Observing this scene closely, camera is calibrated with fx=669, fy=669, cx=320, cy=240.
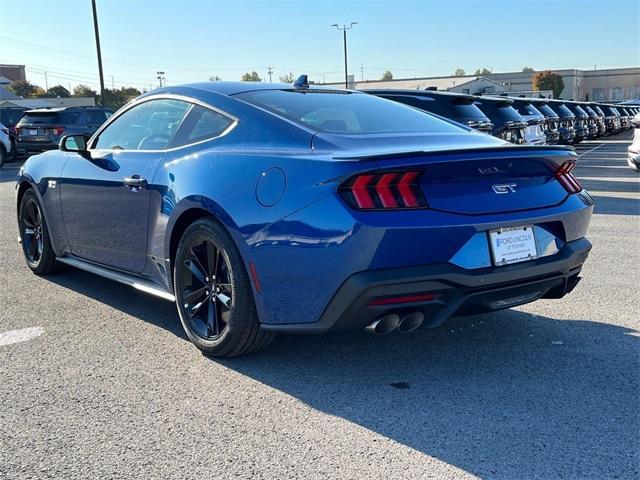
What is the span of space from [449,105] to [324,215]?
9.30 meters

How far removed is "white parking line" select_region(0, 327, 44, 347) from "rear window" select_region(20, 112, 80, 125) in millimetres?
18404

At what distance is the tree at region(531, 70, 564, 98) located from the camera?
313 ft

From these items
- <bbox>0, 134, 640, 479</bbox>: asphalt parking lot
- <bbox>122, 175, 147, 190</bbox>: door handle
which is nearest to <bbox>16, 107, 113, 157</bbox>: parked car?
<bbox>0, 134, 640, 479</bbox>: asphalt parking lot

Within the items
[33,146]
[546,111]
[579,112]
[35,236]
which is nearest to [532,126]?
[546,111]

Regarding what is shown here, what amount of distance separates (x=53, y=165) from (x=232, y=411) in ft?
10.3

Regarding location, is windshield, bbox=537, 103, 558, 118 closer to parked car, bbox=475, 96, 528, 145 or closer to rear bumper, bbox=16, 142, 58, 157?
parked car, bbox=475, 96, 528, 145

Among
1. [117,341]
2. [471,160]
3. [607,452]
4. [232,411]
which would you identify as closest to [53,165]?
[117,341]

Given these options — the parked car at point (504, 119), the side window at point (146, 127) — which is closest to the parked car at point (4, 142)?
the parked car at point (504, 119)

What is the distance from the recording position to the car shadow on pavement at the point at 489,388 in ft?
8.79

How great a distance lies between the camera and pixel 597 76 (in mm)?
117312

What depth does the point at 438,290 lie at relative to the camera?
3.05 meters

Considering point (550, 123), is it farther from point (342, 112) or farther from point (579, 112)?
point (342, 112)

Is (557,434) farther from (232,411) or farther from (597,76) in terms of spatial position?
(597,76)

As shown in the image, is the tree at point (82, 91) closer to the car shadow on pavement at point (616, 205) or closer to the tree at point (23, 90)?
the tree at point (23, 90)
